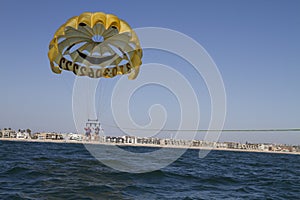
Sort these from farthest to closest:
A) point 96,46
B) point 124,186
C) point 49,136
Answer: point 49,136 → point 96,46 → point 124,186

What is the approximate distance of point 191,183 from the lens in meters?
13.3

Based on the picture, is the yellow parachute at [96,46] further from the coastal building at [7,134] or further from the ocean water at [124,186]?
the coastal building at [7,134]

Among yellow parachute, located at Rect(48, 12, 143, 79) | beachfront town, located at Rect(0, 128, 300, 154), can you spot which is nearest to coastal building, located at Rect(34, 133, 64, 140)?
beachfront town, located at Rect(0, 128, 300, 154)

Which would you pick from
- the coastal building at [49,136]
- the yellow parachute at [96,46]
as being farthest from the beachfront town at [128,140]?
the yellow parachute at [96,46]

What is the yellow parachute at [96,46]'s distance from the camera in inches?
568

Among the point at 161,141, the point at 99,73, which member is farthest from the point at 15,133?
the point at 99,73

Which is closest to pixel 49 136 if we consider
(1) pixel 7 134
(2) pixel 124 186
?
(1) pixel 7 134

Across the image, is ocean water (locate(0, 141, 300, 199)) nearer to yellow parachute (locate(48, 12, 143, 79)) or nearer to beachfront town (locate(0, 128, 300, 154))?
yellow parachute (locate(48, 12, 143, 79))

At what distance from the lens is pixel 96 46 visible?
17.3 meters

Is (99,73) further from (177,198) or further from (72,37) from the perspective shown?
(177,198)

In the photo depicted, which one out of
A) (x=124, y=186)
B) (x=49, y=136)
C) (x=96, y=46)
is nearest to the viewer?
(x=124, y=186)

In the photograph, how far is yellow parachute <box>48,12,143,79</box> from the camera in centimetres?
1443

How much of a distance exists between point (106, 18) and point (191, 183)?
28.1 feet

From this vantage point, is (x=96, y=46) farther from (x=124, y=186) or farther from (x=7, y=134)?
(x=7, y=134)
